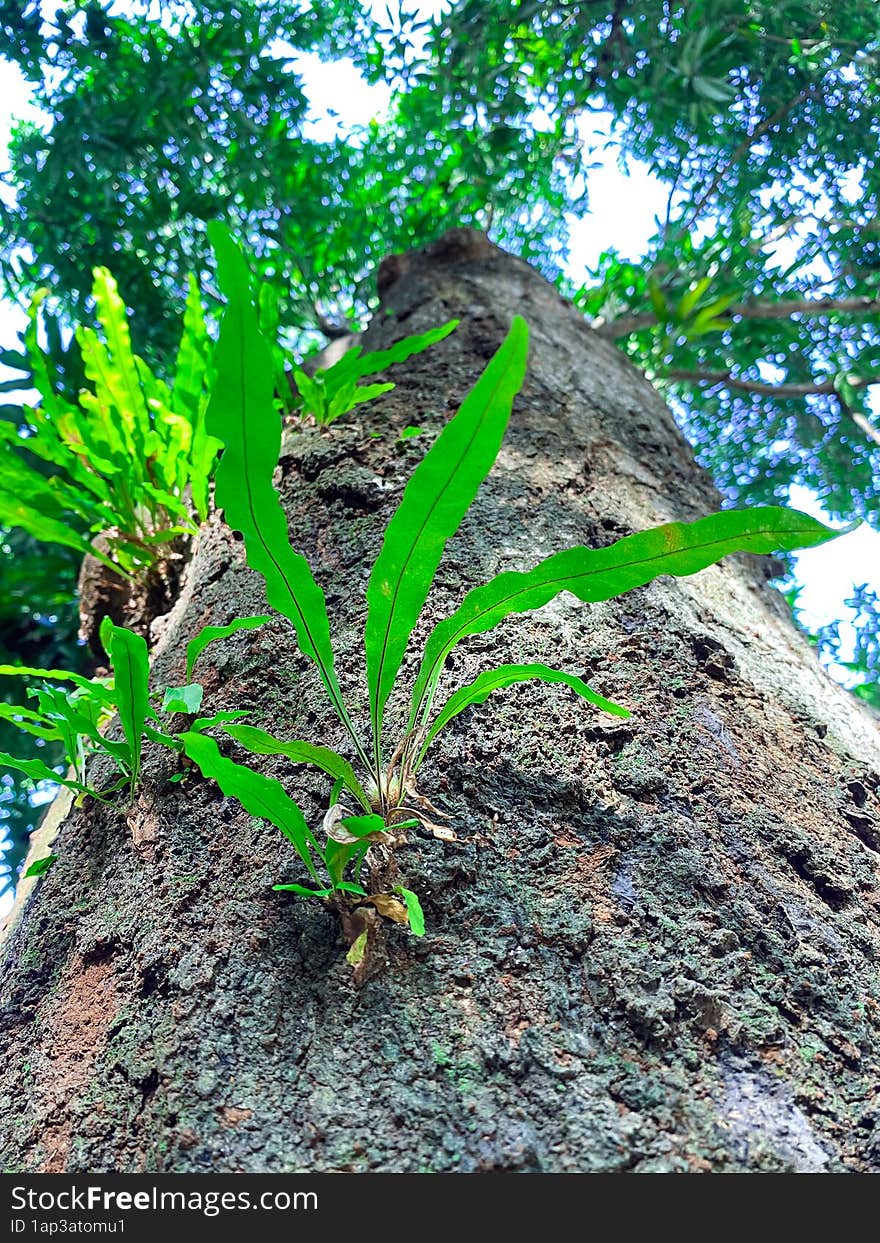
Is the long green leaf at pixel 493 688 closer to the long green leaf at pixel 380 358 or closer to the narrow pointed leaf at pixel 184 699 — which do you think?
the narrow pointed leaf at pixel 184 699

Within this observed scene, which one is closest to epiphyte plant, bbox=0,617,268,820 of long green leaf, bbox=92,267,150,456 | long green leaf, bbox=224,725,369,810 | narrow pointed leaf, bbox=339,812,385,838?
Result: long green leaf, bbox=224,725,369,810

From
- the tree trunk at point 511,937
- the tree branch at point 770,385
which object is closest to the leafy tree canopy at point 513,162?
the tree branch at point 770,385

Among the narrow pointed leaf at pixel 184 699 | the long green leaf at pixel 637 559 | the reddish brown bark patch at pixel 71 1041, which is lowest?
the reddish brown bark patch at pixel 71 1041

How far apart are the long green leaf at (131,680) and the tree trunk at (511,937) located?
76 millimetres

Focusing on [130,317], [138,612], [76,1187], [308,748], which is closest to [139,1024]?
[76,1187]

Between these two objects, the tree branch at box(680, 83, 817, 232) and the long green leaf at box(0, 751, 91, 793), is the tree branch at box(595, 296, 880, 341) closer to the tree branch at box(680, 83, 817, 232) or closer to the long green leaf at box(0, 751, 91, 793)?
the tree branch at box(680, 83, 817, 232)

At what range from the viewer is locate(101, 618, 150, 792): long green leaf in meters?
0.93

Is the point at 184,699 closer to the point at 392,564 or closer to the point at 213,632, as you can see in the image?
the point at 213,632

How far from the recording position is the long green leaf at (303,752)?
75 centimetres

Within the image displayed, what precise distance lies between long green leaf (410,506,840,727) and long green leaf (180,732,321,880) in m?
0.15

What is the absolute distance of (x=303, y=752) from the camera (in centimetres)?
75

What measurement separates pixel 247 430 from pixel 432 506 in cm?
16

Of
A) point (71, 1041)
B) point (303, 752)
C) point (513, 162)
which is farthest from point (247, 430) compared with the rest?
point (513, 162)

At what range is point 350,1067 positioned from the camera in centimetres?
65
